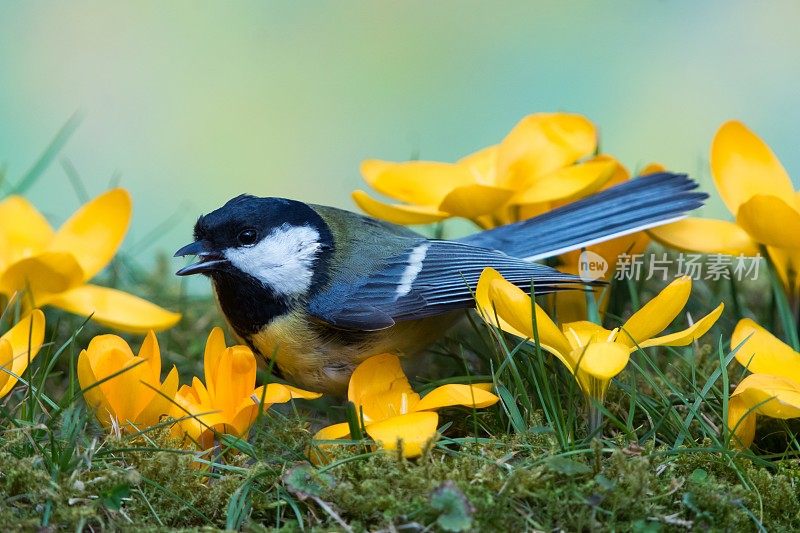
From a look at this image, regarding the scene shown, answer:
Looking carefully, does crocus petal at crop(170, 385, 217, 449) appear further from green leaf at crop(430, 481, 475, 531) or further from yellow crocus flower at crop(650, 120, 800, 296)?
yellow crocus flower at crop(650, 120, 800, 296)

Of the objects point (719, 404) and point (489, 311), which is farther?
point (719, 404)

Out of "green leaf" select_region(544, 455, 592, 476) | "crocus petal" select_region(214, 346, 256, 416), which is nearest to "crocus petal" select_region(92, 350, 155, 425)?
"crocus petal" select_region(214, 346, 256, 416)

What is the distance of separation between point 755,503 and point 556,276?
28.5 inches

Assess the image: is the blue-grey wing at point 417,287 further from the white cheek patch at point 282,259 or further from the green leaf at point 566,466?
the green leaf at point 566,466

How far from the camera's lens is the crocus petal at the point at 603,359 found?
1.65 meters

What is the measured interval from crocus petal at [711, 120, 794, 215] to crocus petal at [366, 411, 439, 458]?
3.52 feet

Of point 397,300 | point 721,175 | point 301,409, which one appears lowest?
point 301,409

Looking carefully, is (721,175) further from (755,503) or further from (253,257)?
(253,257)

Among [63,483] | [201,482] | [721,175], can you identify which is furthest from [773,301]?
[63,483]

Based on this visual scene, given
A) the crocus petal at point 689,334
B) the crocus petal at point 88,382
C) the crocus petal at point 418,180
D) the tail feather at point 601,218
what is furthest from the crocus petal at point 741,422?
the crocus petal at point 88,382

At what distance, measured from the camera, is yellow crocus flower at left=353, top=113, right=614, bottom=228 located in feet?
8.13

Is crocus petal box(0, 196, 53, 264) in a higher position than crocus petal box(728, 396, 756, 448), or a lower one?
higher

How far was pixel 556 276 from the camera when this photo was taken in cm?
225

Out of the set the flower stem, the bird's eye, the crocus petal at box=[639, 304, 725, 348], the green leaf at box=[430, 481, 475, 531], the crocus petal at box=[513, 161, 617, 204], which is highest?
the crocus petal at box=[513, 161, 617, 204]
